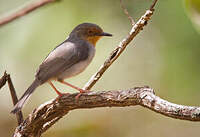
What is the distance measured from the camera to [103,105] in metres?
3.89

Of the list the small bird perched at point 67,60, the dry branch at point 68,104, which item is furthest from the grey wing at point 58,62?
the dry branch at point 68,104

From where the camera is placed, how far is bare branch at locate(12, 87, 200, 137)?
3.12m

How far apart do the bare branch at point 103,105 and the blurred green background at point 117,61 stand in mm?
1970

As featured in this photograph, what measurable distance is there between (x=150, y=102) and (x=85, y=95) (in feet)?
2.92

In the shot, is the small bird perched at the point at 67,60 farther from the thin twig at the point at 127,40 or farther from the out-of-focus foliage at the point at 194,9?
the out-of-focus foliage at the point at 194,9

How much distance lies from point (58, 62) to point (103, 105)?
1.51 metres

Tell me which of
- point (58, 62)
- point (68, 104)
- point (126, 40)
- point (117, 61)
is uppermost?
point (117, 61)

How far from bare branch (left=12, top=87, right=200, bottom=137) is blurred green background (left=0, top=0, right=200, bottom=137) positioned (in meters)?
1.97

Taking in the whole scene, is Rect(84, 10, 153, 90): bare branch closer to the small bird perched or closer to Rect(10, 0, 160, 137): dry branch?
Rect(10, 0, 160, 137): dry branch

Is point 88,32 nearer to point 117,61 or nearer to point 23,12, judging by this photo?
point 117,61

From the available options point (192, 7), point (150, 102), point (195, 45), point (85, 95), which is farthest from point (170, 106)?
point (195, 45)

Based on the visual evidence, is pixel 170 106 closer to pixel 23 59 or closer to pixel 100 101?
pixel 100 101

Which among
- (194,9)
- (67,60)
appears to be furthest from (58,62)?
(194,9)

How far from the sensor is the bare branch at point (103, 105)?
10.2 feet
